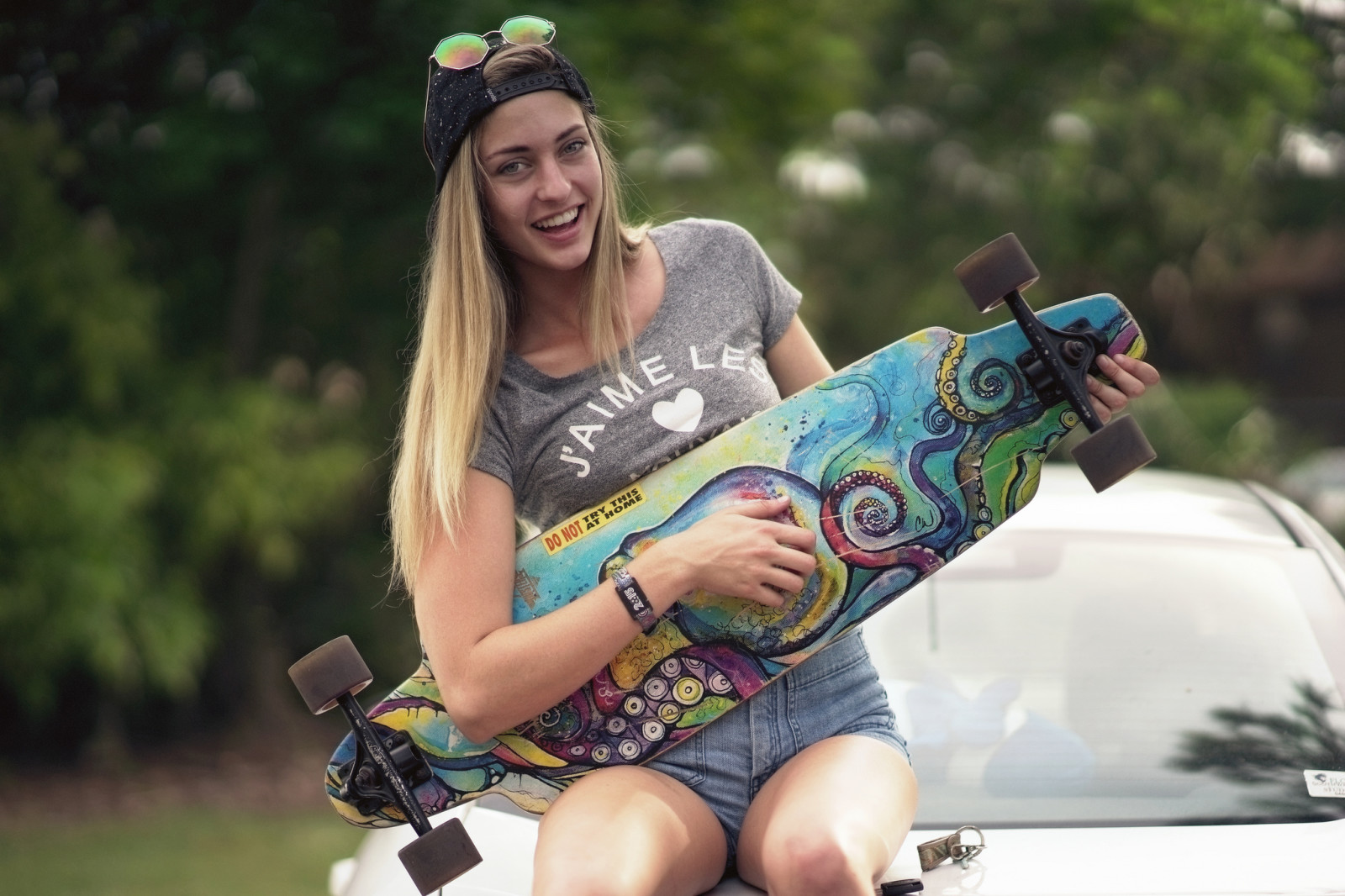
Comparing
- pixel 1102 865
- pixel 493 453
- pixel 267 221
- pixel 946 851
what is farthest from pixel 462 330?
pixel 267 221

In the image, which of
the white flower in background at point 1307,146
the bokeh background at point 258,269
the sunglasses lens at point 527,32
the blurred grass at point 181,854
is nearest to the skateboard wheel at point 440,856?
the sunglasses lens at point 527,32

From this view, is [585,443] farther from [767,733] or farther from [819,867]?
[819,867]

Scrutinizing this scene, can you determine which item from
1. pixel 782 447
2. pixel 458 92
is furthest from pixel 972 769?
pixel 458 92

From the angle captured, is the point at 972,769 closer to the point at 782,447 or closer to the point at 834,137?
the point at 782,447

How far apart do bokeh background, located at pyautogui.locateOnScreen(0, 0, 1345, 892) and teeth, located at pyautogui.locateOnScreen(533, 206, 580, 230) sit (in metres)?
2.36

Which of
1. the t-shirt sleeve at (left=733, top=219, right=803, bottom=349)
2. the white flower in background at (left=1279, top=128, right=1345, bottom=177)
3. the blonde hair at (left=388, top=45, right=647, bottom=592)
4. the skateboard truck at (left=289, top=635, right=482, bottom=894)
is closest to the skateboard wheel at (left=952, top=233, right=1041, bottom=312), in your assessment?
the t-shirt sleeve at (left=733, top=219, right=803, bottom=349)

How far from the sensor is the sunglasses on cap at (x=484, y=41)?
7.22 feet

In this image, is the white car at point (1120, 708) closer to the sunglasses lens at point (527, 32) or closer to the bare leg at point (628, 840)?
the bare leg at point (628, 840)

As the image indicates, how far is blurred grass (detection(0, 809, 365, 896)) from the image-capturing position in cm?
542

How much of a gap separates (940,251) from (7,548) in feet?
26.3

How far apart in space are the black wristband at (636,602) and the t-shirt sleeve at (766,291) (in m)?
0.56

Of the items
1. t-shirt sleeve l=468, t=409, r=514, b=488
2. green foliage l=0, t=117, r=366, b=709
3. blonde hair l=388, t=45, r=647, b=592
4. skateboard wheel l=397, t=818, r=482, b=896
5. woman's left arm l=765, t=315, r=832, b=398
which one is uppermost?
green foliage l=0, t=117, r=366, b=709

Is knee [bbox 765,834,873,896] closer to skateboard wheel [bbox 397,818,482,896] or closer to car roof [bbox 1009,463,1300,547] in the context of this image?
skateboard wheel [bbox 397,818,482,896]

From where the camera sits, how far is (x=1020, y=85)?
11.0 m
